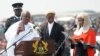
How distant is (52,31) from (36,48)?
1416 millimetres

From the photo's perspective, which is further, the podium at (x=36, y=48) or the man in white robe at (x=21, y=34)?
the man in white robe at (x=21, y=34)

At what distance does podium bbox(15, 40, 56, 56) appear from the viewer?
955 centimetres

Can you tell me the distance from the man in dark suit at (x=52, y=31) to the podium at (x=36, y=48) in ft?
3.60

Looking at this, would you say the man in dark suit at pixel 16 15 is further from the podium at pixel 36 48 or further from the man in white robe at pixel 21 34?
the podium at pixel 36 48

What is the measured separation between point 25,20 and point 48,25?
3.16 ft

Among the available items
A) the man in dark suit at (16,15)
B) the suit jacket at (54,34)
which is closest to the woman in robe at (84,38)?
the suit jacket at (54,34)

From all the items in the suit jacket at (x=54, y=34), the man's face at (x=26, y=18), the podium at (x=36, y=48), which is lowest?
the suit jacket at (x=54, y=34)

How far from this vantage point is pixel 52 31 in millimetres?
10938

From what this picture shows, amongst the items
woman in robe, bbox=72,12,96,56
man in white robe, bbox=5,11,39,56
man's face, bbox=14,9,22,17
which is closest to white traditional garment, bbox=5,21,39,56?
man in white robe, bbox=5,11,39,56

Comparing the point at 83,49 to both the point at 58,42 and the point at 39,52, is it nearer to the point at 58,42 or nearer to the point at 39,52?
the point at 58,42

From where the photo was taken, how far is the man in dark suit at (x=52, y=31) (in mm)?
10781

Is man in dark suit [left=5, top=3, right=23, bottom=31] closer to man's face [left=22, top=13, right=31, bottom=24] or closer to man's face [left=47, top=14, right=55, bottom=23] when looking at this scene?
man's face [left=47, top=14, right=55, bottom=23]

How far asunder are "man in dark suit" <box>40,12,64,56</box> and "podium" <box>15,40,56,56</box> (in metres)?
1.10

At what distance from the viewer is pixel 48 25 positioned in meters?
11.0
